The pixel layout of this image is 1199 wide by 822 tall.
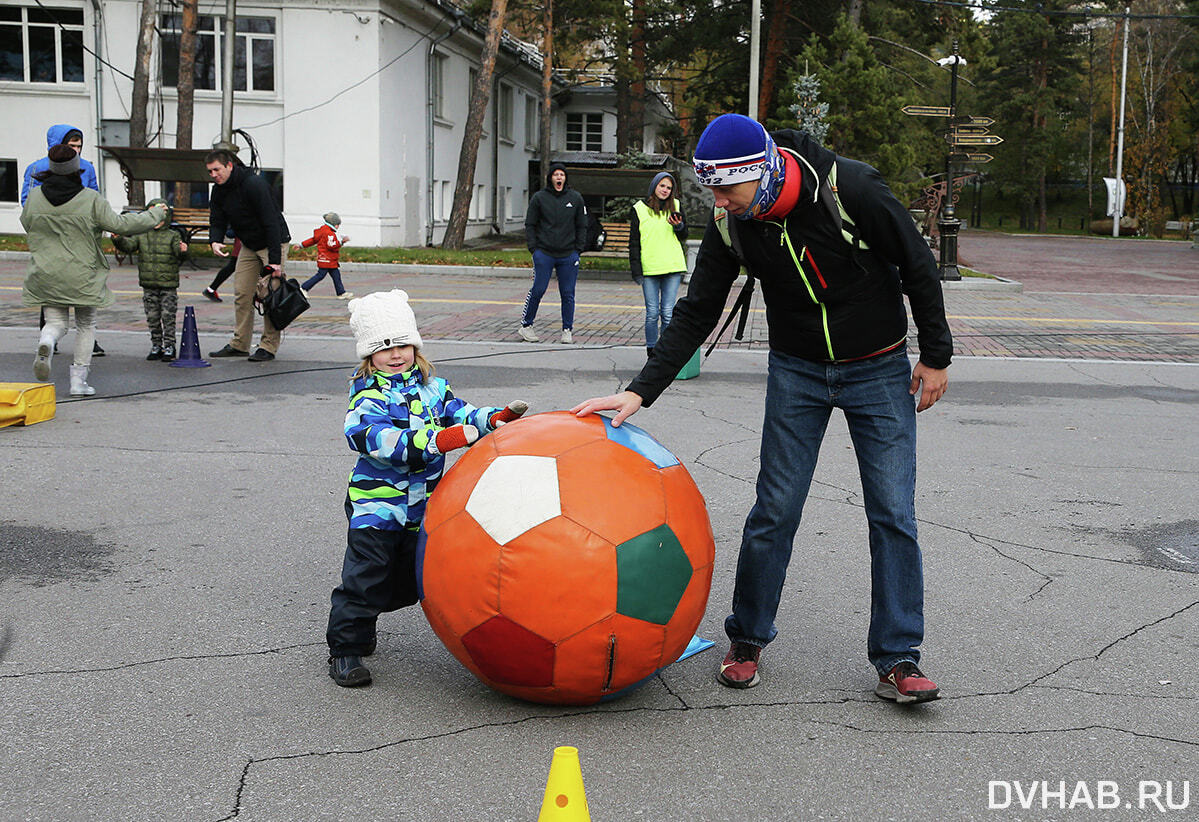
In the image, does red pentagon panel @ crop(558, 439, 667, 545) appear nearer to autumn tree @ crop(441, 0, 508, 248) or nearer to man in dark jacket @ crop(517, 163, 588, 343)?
man in dark jacket @ crop(517, 163, 588, 343)

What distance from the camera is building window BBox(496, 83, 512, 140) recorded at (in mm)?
44438

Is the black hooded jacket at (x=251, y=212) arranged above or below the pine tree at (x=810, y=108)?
below

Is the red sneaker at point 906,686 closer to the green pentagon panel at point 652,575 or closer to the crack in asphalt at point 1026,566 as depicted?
the green pentagon panel at point 652,575

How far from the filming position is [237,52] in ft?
103

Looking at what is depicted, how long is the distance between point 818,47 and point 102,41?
19113 mm

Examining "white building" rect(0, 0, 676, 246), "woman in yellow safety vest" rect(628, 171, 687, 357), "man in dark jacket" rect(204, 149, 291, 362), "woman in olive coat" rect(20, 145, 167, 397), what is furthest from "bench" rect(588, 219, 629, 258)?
"woman in olive coat" rect(20, 145, 167, 397)

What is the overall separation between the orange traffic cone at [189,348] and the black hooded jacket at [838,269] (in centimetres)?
801

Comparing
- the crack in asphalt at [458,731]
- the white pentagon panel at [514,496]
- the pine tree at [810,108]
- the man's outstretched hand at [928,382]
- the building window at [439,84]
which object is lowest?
the crack in asphalt at [458,731]

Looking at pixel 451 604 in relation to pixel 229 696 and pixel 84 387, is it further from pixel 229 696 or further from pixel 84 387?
pixel 84 387

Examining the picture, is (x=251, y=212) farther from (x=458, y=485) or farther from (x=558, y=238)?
(x=458, y=485)

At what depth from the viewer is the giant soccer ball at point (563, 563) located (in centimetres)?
351

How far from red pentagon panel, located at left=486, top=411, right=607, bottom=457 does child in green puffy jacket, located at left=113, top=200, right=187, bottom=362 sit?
7.89 m

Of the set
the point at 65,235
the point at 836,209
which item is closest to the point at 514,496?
the point at 836,209

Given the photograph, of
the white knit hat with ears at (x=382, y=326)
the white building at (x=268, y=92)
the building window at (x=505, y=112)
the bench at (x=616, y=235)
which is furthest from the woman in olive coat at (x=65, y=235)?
the building window at (x=505, y=112)
